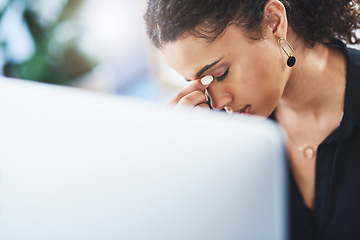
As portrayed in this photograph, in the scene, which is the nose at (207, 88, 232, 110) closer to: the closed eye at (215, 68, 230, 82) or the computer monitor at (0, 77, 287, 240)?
the closed eye at (215, 68, 230, 82)

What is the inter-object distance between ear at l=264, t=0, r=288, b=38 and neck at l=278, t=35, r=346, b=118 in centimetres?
12

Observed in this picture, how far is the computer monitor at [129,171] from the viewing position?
32 centimetres

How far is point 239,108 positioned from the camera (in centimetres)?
82

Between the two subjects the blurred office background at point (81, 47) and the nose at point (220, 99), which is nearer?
the nose at point (220, 99)

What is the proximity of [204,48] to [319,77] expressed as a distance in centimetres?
35

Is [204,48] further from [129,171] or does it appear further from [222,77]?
[129,171]

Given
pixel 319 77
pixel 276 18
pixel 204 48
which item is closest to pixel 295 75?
pixel 319 77

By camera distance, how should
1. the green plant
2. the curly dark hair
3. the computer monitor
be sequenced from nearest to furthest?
the computer monitor, the curly dark hair, the green plant

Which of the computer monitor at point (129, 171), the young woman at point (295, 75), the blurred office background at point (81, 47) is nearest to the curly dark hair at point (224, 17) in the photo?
the young woman at point (295, 75)

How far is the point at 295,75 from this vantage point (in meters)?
0.87

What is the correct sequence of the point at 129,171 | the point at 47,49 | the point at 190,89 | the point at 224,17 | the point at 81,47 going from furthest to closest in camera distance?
1. the point at 81,47
2. the point at 47,49
3. the point at 190,89
4. the point at 224,17
5. the point at 129,171

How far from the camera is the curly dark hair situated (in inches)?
27.7

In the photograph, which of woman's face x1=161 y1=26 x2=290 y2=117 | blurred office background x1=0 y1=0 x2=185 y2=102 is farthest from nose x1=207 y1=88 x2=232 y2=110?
blurred office background x1=0 y1=0 x2=185 y2=102

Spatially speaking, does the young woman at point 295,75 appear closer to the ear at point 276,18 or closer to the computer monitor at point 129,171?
the ear at point 276,18
